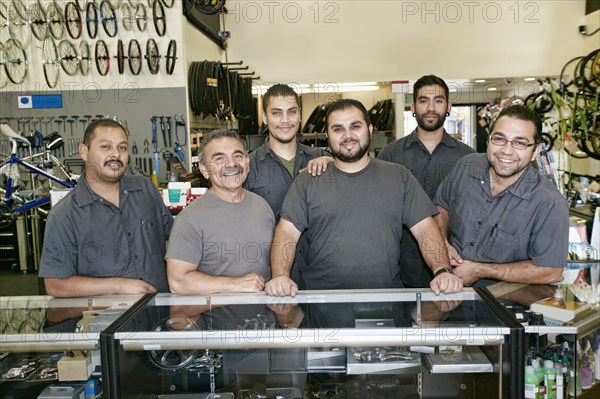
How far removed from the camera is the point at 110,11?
621 cm

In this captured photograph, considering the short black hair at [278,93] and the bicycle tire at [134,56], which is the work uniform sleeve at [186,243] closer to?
the short black hair at [278,93]

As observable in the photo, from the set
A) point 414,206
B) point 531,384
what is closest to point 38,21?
point 414,206

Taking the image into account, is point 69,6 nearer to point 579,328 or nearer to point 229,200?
point 229,200

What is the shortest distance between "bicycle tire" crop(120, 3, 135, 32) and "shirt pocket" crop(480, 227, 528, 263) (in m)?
5.35

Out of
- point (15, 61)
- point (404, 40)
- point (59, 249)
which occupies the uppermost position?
point (404, 40)

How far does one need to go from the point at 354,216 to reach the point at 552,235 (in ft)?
2.94

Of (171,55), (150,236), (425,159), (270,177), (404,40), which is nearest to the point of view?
(150,236)

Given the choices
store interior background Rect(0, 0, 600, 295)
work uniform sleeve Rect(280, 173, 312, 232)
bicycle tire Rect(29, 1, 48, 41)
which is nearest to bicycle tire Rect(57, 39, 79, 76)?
bicycle tire Rect(29, 1, 48, 41)

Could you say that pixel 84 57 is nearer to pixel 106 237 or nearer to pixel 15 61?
pixel 15 61

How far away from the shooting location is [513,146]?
94.3 inches

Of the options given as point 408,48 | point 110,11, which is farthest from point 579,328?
point 408,48

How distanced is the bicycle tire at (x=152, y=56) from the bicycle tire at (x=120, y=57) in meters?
0.34

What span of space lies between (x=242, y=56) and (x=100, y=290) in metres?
7.41

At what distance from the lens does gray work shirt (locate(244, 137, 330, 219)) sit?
2.91m
